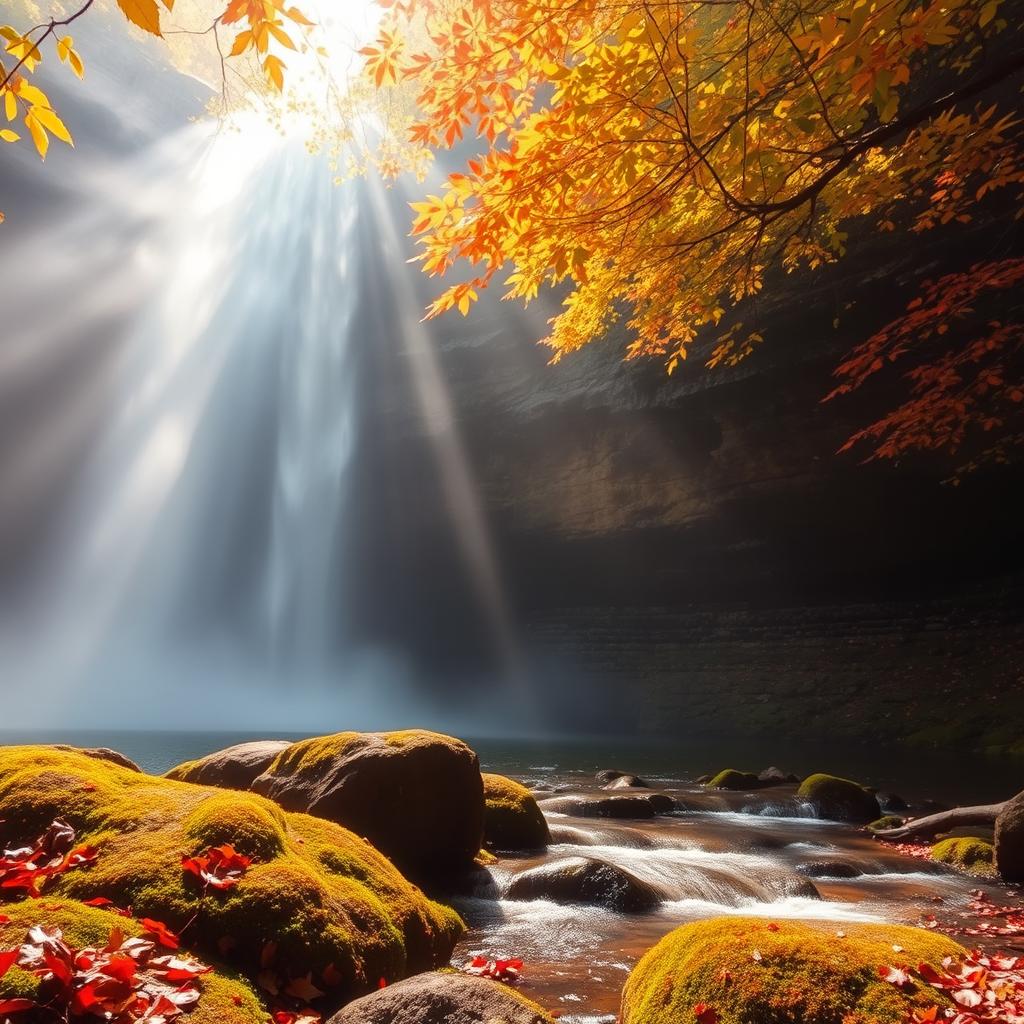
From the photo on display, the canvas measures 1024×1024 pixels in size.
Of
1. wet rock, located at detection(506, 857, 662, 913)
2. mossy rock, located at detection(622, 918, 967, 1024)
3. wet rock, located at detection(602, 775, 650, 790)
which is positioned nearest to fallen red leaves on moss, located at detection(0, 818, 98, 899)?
mossy rock, located at detection(622, 918, 967, 1024)

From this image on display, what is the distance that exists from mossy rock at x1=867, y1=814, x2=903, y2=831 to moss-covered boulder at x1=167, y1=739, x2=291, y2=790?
8.56 metres

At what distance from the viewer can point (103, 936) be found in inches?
81.7

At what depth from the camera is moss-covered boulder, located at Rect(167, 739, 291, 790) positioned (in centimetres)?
679

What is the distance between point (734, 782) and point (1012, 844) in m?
7.43

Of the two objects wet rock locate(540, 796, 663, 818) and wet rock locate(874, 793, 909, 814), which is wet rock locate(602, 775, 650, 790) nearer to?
wet rock locate(540, 796, 663, 818)

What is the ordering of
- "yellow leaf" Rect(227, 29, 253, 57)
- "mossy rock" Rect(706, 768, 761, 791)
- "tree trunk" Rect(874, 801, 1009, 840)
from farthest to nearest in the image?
"mossy rock" Rect(706, 768, 761, 791) < "tree trunk" Rect(874, 801, 1009, 840) < "yellow leaf" Rect(227, 29, 253, 57)

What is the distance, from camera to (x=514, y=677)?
33.7m

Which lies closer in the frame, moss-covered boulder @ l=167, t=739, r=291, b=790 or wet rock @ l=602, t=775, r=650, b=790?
moss-covered boulder @ l=167, t=739, r=291, b=790

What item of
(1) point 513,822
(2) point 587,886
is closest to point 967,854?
(2) point 587,886

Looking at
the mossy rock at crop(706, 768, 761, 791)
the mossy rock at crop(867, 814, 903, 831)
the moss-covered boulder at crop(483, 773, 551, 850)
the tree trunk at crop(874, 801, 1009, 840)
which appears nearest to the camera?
the moss-covered boulder at crop(483, 773, 551, 850)

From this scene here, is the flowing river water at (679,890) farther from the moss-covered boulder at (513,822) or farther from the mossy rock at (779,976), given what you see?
the mossy rock at (779,976)

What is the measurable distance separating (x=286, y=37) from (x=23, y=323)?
129ft

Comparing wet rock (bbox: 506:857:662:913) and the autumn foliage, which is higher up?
the autumn foliage

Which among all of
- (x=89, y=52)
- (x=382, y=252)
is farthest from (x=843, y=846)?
(x=89, y=52)
